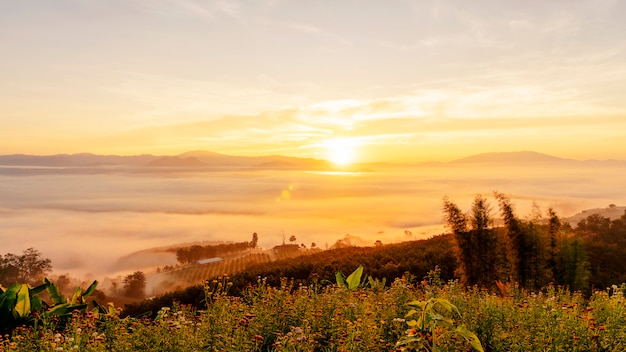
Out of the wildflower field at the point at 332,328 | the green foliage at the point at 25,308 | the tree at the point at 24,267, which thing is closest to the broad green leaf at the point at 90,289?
the green foliage at the point at 25,308

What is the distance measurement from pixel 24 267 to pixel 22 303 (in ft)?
188

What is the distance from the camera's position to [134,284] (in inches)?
2648

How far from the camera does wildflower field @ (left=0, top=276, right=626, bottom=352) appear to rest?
Answer: 5.50 metres

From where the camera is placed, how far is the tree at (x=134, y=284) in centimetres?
6625

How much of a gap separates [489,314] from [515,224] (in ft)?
39.2

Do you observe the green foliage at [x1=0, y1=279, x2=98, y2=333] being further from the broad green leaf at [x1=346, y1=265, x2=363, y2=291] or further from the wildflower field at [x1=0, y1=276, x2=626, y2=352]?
the broad green leaf at [x1=346, y1=265, x2=363, y2=291]

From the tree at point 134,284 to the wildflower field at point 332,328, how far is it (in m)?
64.0

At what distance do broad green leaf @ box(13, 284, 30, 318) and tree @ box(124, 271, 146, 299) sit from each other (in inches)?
2499

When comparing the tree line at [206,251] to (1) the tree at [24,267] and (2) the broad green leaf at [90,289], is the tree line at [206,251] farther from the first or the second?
(2) the broad green leaf at [90,289]

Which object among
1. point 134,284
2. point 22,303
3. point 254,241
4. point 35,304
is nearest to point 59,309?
point 35,304

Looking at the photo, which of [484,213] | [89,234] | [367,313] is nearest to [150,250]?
[89,234]

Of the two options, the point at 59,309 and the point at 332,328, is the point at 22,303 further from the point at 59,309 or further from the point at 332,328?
the point at 332,328

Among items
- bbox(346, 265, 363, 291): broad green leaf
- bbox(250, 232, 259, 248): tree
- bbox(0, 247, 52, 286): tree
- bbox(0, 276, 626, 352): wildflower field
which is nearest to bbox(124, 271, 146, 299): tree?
bbox(0, 247, 52, 286): tree

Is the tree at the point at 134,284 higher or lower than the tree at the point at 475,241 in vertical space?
lower
